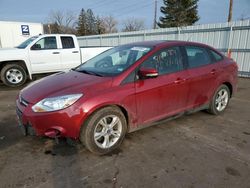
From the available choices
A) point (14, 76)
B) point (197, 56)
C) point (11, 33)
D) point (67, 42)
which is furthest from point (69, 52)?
point (11, 33)

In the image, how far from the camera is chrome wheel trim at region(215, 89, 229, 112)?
14.1 feet

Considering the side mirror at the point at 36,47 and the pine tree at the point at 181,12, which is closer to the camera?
the side mirror at the point at 36,47

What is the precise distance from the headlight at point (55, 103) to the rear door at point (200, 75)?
2.08 meters

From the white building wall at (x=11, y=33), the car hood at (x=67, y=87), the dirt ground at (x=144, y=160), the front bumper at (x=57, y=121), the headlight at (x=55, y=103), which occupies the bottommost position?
the dirt ground at (x=144, y=160)

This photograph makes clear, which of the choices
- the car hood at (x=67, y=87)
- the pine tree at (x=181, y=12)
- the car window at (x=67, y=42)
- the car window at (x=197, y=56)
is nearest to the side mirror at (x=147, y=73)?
the car hood at (x=67, y=87)

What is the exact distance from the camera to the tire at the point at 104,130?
2.67m

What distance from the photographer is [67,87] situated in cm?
275

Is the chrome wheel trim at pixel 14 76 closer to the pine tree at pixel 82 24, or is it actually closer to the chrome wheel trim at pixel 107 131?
the chrome wheel trim at pixel 107 131

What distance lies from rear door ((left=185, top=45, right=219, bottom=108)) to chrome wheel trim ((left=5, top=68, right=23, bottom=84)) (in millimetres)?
6191

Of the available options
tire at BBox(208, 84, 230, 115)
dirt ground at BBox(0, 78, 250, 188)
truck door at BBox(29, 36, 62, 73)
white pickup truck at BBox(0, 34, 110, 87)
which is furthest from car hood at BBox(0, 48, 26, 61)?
tire at BBox(208, 84, 230, 115)

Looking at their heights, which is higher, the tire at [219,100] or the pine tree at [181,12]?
the pine tree at [181,12]

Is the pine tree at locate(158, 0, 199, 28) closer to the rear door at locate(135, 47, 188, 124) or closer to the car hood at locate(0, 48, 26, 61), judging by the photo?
the car hood at locate(0, 48, 26, 61)

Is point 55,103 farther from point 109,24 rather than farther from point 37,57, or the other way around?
point 109,24

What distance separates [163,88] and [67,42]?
6023 mm
